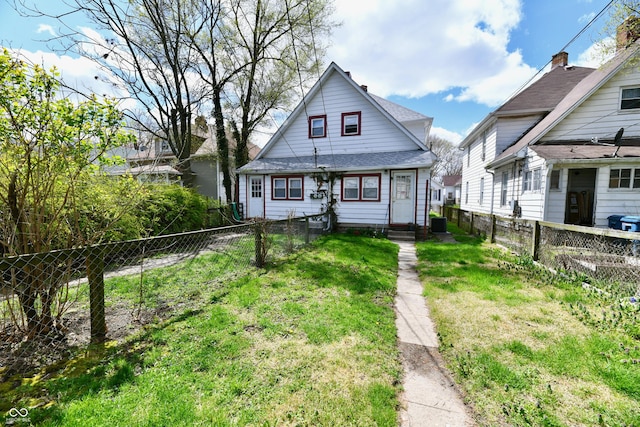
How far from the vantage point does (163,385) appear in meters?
2.29

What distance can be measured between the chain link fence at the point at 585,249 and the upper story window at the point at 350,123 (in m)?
7.80

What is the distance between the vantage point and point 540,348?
2992mm

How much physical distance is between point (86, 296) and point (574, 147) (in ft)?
47.6

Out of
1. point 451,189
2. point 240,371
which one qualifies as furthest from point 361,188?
point 451,189

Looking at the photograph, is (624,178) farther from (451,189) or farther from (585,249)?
(451,189)

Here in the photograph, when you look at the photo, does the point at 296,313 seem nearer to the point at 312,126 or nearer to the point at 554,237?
the point at 554,237

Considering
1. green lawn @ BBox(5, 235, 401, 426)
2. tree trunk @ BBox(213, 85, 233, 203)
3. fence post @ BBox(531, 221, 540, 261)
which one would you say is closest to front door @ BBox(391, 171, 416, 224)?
fence post @ BBox(531, 221, 540, 261)

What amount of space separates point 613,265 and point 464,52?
9103 mm

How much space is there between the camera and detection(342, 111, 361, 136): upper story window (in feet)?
43.0

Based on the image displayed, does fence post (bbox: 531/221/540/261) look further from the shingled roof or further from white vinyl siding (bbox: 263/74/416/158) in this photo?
the shingled roof

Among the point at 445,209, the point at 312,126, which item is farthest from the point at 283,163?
the point at 445,209

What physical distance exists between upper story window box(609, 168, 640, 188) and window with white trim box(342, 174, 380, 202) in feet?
25.8

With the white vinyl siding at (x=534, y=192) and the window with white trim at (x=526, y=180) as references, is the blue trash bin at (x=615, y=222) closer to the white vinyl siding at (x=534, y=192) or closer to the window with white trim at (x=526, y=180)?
the white vinyl siding at (x=534, y=192)

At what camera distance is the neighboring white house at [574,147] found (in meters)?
8.78
